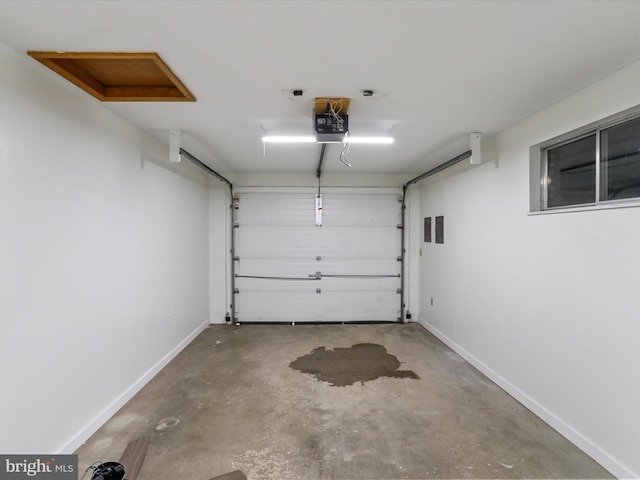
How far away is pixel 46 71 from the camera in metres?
1.83

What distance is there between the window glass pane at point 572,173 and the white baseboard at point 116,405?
401 centimetres

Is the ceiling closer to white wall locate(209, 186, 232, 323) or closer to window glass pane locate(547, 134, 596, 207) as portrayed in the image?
window glass pane locate(547, 134, 596, 207)

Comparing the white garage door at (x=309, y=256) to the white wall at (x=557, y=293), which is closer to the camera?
the white wall at (x=557, y=293)

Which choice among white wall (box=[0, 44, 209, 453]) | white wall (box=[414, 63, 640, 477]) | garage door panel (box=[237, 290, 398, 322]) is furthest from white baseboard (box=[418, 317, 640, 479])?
white wall (box=[0, 44, 209, 453])

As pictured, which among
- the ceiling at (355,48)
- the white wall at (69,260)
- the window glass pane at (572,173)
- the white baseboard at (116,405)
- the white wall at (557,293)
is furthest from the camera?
the window glass pane at (572,173)

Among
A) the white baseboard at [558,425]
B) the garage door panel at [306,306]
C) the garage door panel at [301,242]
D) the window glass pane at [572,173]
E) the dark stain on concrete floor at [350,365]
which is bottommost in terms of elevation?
the dark stain on concrete floor at [350,365]

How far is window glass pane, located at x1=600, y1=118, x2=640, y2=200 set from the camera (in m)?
1.87

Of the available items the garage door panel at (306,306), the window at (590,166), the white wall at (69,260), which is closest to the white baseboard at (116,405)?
the white wall at (69,260)

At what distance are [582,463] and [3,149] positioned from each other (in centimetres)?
395

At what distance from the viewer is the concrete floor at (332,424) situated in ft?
6.35

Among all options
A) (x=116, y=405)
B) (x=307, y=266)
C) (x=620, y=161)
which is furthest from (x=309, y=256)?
(x=620, y=161)

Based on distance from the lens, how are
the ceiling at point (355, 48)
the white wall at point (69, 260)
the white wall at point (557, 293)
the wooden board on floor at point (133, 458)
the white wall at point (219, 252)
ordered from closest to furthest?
the ceiling at point (355, 48)
the wooden board on floor at point (133, 458)
the white wall at point (69, 260)
the white wall at point (557, 293)
the white wall at point (219, 252)

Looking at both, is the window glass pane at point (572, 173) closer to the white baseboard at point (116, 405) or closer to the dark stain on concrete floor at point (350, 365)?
the dark stain on concrete floor at point (350, 365)

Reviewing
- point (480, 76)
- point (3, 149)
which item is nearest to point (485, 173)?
point (480, 76)
